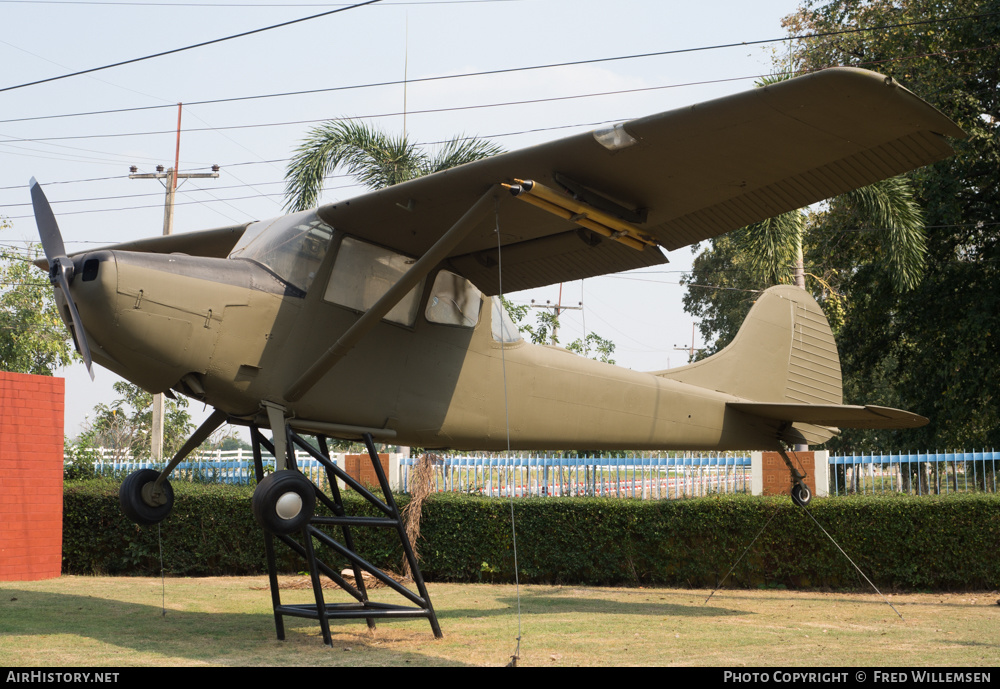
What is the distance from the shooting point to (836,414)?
9961mm

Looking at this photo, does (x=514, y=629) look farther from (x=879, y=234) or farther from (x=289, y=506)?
(x=879, y=234)

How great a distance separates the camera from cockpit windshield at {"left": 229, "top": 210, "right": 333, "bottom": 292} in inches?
300

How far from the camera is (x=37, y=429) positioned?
14.4 meters

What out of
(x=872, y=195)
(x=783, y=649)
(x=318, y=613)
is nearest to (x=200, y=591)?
(x=318, y=613)

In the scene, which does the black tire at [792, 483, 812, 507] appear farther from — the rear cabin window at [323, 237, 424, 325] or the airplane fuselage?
the rear cabin window at [323, 237, 424, 325]

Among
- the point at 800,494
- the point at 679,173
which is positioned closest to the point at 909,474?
the point at 800,494

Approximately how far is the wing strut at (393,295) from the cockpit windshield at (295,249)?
773 mm

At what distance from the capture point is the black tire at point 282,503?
21.8 feet

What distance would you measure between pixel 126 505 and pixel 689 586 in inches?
357

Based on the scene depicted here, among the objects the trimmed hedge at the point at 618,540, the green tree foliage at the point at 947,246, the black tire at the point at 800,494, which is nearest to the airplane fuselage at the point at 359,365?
the black tire at the point at 800,494

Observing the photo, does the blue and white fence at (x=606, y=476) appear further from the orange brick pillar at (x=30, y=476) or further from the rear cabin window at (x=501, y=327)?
the rear cabin window at (x=501, y=327)

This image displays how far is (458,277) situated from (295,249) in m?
1.74

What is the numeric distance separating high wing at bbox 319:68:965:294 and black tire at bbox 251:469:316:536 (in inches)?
90.9
